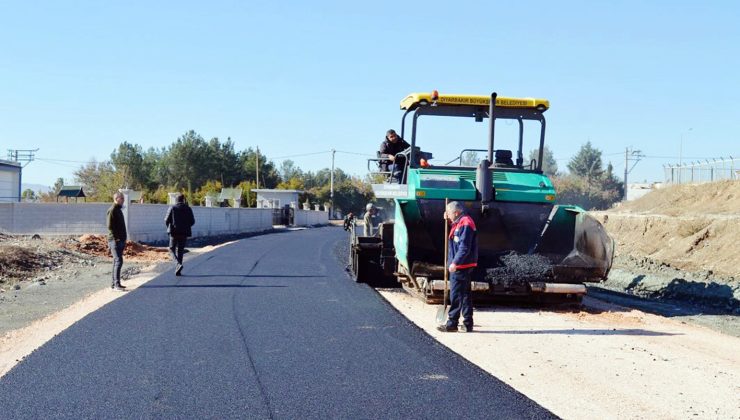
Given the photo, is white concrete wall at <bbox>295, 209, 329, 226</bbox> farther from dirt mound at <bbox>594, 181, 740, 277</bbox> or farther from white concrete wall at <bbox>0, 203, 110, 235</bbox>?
white concrete wall at <bbox>0, 203, 110, 235</bbox>

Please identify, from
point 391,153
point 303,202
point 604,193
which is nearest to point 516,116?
point 391,153

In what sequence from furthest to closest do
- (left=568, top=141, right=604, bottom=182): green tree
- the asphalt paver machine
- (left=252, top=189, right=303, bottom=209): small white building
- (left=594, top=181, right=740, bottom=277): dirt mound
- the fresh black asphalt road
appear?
(left=568, top=141, right=604, bottom=182): green tree
(left=252, top=189, right=303, bottom=209): small white building
(left=594, top=181, right=740, bottom=277): dirt mound
the asphalt paver machine
the fresh black asphalt road

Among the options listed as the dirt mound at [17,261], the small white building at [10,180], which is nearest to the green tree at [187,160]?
the small white building at [10,180]

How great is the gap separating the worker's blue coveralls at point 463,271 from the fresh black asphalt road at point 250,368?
0.57 metres

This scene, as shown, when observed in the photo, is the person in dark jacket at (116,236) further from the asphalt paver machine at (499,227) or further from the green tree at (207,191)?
the green tree at (207,191)

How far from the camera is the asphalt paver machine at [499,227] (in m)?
11.3

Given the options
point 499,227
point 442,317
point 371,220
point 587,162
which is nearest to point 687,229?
point 371,220

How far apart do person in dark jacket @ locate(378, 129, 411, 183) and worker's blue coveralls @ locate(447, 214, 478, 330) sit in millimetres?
3827

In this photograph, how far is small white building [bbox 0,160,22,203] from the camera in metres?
47.7

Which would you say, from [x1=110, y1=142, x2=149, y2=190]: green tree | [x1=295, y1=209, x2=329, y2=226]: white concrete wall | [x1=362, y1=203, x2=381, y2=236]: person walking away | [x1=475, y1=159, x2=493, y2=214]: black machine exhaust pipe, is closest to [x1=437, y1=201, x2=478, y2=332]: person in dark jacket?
[x1=475, y1=159, x2=493, y2=214]: black machine exhaust pipe

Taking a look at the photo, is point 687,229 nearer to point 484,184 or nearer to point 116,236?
point 484,184

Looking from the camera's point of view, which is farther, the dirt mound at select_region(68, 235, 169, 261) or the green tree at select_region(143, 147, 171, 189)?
the green tree at select_region(143, 147, 171, 189)

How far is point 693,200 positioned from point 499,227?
103ft

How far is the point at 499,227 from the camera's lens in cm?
1180
